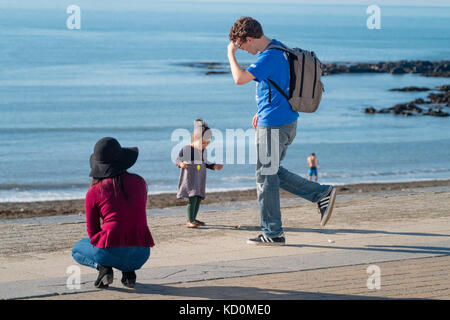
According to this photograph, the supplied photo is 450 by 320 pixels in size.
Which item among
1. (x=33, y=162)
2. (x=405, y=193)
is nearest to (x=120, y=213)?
(x=405, y=193)

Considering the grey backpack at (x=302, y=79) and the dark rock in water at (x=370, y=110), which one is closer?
the grey backpack at (x=302, y=79)

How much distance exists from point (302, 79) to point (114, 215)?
2.31 meters

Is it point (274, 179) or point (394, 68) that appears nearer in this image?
point (274, 179)

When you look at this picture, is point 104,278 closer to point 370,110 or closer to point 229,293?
point 229,293

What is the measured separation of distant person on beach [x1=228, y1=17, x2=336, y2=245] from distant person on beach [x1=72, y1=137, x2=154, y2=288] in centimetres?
157

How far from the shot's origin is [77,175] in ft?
85.7

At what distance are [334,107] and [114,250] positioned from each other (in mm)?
49553

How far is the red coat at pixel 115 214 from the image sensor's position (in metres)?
5.31

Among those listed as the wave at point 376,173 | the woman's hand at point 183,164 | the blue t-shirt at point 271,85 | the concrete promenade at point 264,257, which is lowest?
the wave at point 376,173

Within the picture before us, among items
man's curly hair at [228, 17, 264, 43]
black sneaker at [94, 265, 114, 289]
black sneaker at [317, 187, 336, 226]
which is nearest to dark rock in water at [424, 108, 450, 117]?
black sneaker at [317, 187, 336, 226]

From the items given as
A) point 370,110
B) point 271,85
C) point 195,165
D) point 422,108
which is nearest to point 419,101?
point 422,108

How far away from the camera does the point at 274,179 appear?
6.88m

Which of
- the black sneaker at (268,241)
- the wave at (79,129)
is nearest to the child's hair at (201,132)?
the black sneaker at (268,241)

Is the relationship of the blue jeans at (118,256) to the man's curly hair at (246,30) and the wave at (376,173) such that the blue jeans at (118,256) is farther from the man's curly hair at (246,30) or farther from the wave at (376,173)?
the wave at (376,173)
